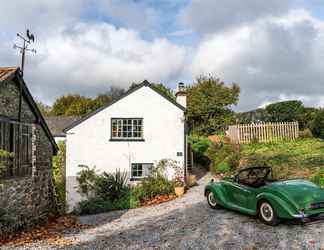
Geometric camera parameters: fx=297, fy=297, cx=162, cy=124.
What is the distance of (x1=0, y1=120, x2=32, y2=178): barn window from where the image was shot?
30.8ft

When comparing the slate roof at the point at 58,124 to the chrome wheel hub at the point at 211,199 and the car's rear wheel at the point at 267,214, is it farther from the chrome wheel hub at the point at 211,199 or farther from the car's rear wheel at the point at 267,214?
the car's rear wheel at the point at 267,214

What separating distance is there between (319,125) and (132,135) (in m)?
13.2

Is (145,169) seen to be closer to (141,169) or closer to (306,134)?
(141,169)

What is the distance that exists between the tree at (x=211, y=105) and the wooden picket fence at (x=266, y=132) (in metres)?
6.08

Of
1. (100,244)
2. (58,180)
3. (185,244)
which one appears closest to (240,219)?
(185,244)

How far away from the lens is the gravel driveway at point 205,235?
6.33 meters

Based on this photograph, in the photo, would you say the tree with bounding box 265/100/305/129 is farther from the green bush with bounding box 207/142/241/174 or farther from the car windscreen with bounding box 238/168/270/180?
the car windscreen with bounding box 238/168/270/180

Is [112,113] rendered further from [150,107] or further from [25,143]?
[25,143]

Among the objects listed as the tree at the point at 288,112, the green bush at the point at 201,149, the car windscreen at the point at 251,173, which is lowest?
the car windscreen at the point at 251,173

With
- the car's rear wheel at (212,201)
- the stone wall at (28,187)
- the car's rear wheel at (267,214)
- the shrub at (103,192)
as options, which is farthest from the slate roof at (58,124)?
the car's rear wheel at (267,214)

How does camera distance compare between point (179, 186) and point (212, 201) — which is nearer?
point (212, 201)

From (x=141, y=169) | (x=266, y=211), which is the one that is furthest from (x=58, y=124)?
(x=266, y=211)

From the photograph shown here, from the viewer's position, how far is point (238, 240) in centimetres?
654

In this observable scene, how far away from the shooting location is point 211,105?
28.9 meters
